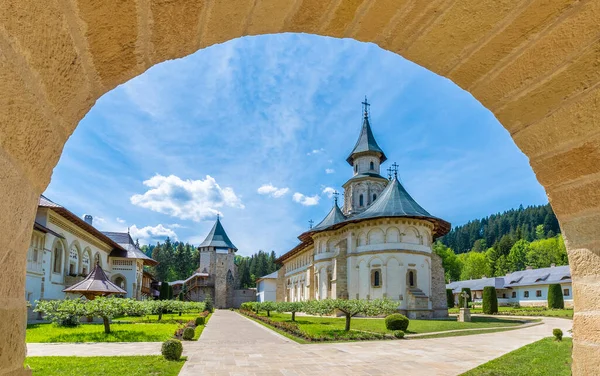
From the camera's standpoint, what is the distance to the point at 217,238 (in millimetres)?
70438

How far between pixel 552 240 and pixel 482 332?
71136 millimetres

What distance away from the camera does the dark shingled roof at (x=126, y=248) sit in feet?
139

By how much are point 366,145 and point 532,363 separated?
36.2 m

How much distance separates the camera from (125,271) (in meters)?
41.8

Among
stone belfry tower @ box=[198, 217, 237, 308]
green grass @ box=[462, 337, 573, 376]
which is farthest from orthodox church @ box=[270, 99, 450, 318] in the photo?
stone belfry tower @ box=[198, 217, 237, 308]

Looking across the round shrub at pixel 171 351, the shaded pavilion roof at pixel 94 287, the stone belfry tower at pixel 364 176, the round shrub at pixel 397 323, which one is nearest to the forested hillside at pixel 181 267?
the stone belfry tower at pixel 364 176

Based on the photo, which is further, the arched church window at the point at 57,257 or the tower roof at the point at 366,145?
the tower roof at the point at 366,145

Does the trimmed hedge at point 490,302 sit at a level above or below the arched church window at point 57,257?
below

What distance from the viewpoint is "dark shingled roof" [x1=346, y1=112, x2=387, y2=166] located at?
149 ft

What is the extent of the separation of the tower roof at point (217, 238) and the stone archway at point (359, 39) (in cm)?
6898

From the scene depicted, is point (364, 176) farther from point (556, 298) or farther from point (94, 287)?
point (94, 287)

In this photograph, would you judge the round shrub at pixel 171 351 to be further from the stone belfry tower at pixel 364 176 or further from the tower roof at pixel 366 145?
the tower roof at pixel 366 145

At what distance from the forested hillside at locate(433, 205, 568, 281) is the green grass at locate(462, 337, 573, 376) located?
40.4 meters

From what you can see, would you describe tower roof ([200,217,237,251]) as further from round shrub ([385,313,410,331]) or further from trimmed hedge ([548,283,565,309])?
round shrub ([385,313,410,331])
